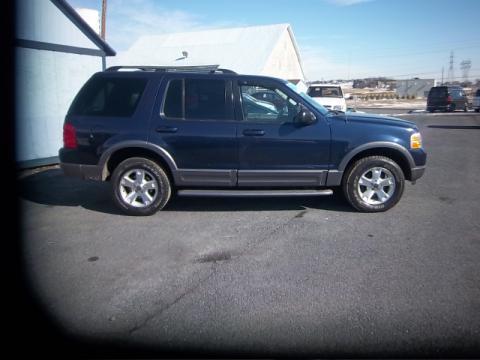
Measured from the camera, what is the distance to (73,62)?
30.0 feet

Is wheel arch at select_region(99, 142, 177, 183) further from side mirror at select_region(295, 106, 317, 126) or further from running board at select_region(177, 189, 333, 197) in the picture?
side mirror at select_region(295, 106, 317, 126)

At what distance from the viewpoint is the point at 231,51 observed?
31.2m

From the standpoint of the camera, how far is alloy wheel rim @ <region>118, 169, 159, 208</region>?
209 inches

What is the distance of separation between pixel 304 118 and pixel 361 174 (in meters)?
1.14

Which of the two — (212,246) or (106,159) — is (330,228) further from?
(106,159)

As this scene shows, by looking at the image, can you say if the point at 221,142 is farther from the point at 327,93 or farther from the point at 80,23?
the point at 327,93

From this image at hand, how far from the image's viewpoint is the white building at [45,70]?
7.98 metres

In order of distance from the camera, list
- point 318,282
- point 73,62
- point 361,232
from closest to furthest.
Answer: point 318,282
point 361,232
point 73,62

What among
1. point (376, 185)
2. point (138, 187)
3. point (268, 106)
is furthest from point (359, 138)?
point (138, 187)

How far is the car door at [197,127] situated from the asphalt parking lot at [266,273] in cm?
66

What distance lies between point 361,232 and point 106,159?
3526mm

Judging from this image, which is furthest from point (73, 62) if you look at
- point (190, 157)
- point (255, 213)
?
point (255, 213)

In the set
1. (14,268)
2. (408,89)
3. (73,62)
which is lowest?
(14,268)

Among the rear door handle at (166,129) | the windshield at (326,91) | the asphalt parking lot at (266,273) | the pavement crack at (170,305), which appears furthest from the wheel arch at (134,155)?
the windshield at (326,91)
